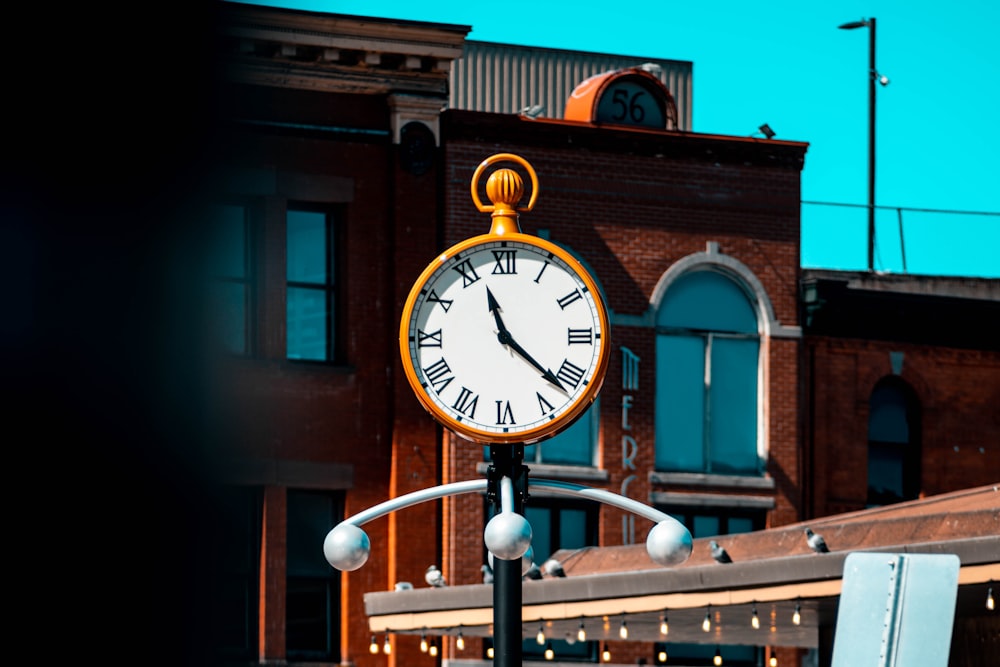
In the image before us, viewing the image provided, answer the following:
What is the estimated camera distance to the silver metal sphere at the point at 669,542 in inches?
278

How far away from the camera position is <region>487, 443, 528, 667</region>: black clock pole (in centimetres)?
730

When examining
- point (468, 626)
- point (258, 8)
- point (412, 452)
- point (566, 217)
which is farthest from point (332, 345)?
point (258, 8)

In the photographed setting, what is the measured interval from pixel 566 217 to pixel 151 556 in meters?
25.9

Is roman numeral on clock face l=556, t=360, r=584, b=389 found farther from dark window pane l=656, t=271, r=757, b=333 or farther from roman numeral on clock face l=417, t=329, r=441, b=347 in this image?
Answer: dark window pane l=656, t=271, r=757, b=333

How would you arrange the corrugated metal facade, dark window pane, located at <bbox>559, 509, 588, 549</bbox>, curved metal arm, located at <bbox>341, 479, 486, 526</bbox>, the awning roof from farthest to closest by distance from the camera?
1. the corrugated metal facade
2. dark window pane, located at <bbox>559, 509, 588, 549</bbox>
3. the awning roof
4. curved metal arm, located at <bbox>341, 479, 486, 526</bbox>

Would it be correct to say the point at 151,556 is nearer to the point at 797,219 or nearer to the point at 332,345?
the point at 332,345

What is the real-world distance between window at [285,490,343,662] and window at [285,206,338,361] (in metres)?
2.12

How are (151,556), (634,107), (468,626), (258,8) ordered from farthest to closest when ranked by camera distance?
(634,107)
(468,626)
(258,8)
(151,556)

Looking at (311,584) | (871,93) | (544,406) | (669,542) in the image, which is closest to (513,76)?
(871,93)

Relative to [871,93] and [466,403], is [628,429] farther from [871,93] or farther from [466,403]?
[466,403]

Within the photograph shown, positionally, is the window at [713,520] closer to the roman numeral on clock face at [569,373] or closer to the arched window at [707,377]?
the arched window at [707,377]

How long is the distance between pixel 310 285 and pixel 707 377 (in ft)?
19.8

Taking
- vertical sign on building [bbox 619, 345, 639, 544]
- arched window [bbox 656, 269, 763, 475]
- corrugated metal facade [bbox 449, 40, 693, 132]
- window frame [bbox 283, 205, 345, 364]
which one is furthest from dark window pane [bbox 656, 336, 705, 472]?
corrugated metal facade [bbox 449, 40, 693, 132]

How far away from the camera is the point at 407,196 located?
2638 centimetres
